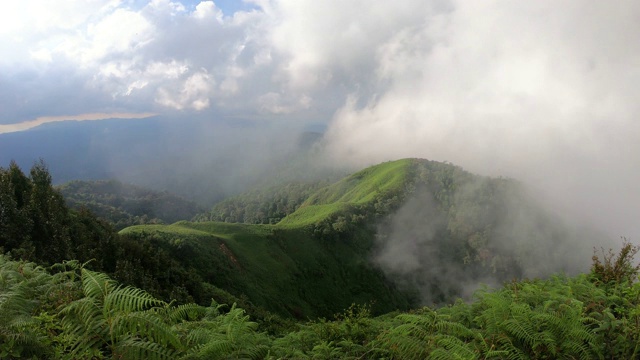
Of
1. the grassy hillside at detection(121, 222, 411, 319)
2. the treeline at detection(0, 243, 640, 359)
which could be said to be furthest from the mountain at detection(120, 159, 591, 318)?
the treeline at detection(0, 243, 640, 359)

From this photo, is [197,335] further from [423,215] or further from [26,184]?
[423,215]

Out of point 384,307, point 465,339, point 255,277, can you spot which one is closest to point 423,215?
point 384,307

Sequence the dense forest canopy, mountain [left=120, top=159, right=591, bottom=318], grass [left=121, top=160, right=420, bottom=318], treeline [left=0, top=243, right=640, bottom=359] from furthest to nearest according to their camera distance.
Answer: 1. mountain [left=120, top=159, right=591, bottom=318]
2. grass [left=121, top=160, right=420, bottom=318]
3. the dense forest canopy
4. treeline [left=0, top=243, right=640, bottom=359]

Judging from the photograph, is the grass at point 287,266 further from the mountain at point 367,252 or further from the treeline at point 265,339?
the treeline at point 265,339

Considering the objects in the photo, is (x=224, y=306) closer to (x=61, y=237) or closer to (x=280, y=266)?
(x=61, y=237)

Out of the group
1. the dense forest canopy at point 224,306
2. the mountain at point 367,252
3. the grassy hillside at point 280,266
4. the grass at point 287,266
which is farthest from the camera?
the mountain at point 367,252

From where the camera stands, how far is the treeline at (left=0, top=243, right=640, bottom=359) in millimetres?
5539

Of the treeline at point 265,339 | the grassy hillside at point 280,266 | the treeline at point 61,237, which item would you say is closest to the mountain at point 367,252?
the grassy hillside at point 280,266

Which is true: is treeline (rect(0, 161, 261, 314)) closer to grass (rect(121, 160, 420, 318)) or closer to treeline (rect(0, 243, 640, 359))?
treeline (rect(0, 243, 640, 359))

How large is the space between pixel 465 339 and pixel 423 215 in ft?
624

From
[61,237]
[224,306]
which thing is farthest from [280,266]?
[61,237]

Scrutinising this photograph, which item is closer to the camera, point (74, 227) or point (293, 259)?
point (74, 227)

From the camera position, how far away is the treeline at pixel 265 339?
554 cm

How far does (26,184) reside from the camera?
31922 millimetres
